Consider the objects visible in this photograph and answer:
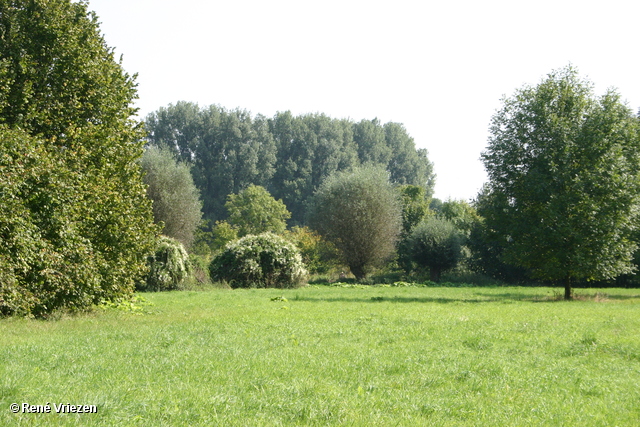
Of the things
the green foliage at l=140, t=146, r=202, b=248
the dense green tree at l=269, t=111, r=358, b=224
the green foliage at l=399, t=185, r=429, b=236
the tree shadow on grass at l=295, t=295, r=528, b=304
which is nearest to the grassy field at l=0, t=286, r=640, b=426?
the tree shadow on grass at l=295, t=295, r=528, b=304

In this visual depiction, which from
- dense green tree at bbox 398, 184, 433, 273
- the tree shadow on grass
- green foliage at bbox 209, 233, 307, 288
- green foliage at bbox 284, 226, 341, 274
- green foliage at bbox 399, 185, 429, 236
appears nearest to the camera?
the tree shadow on grass

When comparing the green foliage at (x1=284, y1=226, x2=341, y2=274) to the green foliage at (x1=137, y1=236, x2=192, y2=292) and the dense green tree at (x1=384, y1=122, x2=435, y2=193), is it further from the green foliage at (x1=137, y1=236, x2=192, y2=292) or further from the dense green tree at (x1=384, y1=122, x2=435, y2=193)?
the dense green tree at (x1=384, y1=122, x2=435, y2=193)

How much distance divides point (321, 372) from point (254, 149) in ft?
248

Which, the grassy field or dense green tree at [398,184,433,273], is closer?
the grassy field

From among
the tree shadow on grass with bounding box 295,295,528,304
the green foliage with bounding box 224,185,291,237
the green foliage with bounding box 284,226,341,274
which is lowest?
the tree shadow on grass with bounding box 295,295,528,304

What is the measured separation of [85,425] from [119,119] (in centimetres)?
1508

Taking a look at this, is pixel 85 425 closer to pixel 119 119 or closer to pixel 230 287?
pixel 119 119

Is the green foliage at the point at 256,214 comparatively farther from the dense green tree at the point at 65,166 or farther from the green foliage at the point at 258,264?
the dense green tree at the point at 65,166

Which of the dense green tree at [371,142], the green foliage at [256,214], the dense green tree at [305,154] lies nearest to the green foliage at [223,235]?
the green foliage at [256,214]

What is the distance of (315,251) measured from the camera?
52750 millimetres

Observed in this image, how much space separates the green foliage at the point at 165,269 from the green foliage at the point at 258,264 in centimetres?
434

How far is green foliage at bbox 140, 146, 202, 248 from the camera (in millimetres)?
48719

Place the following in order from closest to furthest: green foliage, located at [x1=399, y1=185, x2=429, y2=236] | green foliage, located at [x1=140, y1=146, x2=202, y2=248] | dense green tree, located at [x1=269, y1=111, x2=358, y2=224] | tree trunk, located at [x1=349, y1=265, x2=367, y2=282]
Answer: tree trunk, located at [x1=349, y1=265, x2=367, y2=282] < green foliage, located at [x1=140, y1=146, x2=202, y2=248] < green foliage, located at [x1=399, y1=185, x2=429, y2=236] < dense green tree, located at [x1=269, y1=111, x2=358, y2=224]

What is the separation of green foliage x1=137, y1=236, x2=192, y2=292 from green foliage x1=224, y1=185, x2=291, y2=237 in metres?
29.6
